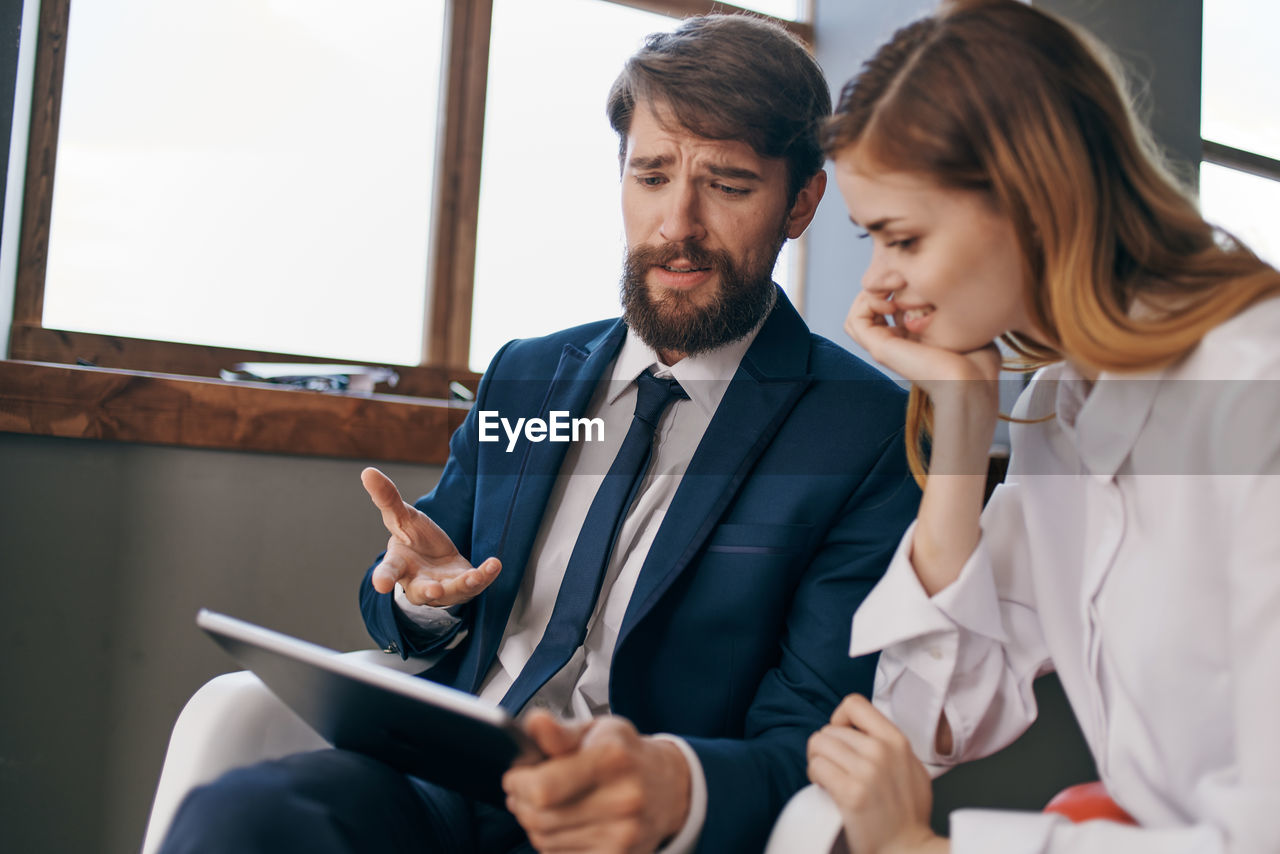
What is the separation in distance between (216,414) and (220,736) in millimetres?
922

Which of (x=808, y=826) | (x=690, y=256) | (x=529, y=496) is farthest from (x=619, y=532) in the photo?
(x=808, y=826)

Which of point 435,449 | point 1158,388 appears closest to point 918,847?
point 1158,388

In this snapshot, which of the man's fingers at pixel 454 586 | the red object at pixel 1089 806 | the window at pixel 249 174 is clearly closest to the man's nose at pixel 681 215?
the man's fingers at pixel 454 586

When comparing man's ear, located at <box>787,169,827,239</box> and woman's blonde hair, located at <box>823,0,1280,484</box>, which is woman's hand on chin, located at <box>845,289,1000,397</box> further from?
man's ear, located at <box>787,169,827,239</box>

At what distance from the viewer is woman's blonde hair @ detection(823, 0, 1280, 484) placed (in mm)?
830

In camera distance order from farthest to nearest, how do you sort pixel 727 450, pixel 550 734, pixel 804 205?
pixel 804 205 → pixel 727 450 → pixel 550 734

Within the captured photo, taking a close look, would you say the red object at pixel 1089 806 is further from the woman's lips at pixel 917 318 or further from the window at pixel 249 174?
the window at pixel 249 174

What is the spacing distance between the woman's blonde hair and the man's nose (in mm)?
448

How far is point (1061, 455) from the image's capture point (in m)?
0.96

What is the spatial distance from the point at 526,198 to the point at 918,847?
1909 mm

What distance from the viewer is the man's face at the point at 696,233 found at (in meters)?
1.34

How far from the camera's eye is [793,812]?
88 centimetres

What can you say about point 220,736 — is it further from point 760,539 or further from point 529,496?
point 760,539

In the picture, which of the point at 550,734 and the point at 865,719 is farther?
the point at 865,719
